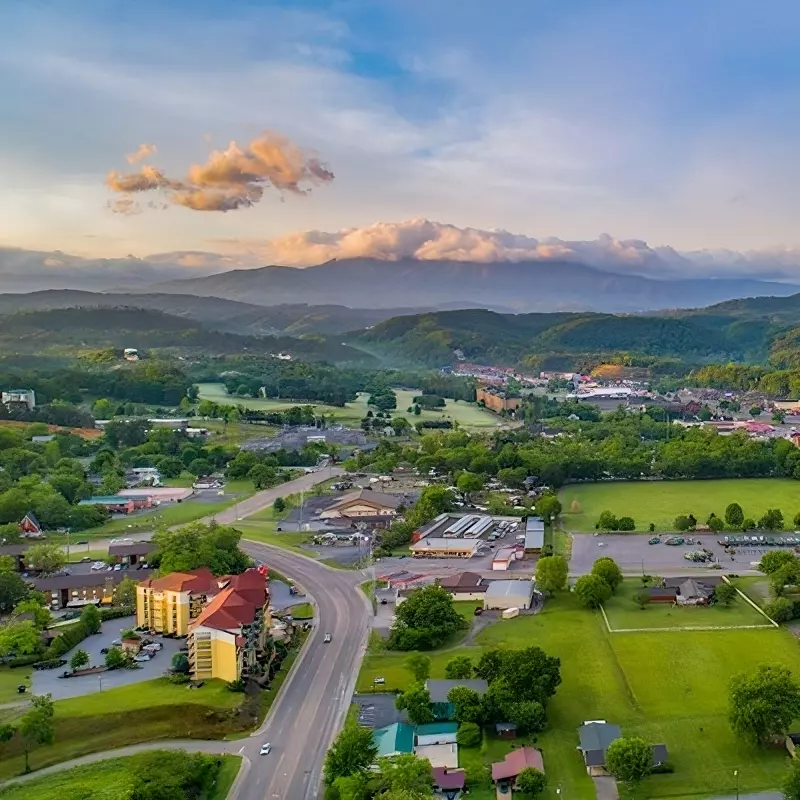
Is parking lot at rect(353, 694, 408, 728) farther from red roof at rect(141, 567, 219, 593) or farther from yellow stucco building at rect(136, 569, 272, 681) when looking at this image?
red roof at rect(141, 567, 219, 593)

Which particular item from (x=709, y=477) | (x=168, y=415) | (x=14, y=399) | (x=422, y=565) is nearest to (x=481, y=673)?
(x=422, y=565)

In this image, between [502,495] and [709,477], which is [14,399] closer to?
[502,495]

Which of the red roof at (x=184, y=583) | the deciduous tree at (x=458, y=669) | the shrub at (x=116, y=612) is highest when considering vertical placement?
the red roof at (x=184, y=583)

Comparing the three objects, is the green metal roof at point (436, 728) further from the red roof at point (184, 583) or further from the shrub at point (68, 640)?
the shrub at point (68, 640)

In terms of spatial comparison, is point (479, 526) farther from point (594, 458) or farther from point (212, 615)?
point (212, 615)

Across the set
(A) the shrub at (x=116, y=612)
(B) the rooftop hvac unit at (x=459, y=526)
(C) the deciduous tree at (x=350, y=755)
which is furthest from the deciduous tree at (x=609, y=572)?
(A) the shrub at (x=116, y=612)

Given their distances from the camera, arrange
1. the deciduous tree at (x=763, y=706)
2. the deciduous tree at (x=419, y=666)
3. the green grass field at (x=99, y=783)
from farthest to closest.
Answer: the deciduous tree at (x=419, y=666) < the deciduous tree at (x=763, y=706) < the green grass field at (x=99, y=783)

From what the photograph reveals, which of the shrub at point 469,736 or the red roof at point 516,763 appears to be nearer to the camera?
the red roof at point 516,763

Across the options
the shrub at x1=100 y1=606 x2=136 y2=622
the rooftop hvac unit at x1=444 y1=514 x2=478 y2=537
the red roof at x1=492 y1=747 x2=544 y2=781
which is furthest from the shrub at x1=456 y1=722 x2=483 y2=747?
the rooftop hvac unit at x1=444 y1=514 x2=478 y2=537
